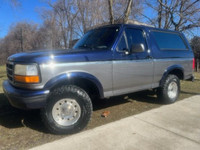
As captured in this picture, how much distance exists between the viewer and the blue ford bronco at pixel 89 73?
9.48 feet

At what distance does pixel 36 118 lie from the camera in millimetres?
3957

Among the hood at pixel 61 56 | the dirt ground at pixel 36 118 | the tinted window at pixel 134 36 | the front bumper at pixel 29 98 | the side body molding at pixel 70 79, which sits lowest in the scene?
the dirt ground at pixel 36 118

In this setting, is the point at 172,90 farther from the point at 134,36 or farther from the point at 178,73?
the point at 134,36

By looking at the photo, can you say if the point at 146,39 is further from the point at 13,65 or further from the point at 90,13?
the point at 90,13

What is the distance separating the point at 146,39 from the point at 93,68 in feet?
6.07

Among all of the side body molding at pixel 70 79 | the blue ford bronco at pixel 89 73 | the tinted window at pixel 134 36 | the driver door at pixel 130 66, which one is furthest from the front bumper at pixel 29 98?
the tinted window at pixel 134 36

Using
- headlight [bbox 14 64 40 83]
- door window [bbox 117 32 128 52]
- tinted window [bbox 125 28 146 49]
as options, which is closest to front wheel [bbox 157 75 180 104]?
tinted window [bbox 125 28 146 49]

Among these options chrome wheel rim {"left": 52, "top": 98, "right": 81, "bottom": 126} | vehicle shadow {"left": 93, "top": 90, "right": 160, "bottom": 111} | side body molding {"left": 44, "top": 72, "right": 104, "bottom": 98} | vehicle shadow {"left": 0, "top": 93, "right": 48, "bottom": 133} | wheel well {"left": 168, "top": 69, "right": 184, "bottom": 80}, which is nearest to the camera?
side body molding {"left": 44, "top": 72, "right": 104, "bottom": 98}

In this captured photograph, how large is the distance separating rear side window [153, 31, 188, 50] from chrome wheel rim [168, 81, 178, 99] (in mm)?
1053

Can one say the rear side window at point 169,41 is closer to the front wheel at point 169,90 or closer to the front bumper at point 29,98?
the front wheel at point 169,90

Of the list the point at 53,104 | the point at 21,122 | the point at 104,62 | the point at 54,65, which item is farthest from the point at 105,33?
the point at 21,122

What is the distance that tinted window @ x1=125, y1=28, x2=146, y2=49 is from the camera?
4.08 m

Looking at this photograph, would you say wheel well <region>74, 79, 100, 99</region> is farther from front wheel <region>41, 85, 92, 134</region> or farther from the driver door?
the driver door

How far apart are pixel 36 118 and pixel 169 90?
3625mm
